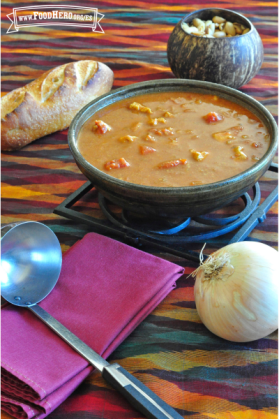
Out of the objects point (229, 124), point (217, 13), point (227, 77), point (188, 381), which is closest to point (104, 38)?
point (217, 13)

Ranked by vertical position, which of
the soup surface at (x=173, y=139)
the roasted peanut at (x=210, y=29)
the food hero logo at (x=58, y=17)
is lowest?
the soup surface at (x=173, y=139)

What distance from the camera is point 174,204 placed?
3.94 feet

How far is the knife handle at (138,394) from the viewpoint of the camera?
35.9 inches

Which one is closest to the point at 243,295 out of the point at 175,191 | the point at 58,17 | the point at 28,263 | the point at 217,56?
the point at 175,191

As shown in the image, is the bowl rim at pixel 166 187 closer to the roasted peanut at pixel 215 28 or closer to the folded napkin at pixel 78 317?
the folded napkin at pixel 78 317

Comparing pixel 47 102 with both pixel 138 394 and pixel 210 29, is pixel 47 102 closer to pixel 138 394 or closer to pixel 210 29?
pixel 210 29

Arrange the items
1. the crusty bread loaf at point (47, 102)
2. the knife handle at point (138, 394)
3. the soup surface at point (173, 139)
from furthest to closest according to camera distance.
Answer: the crusty bread loaf at point (47, 102), the soup surface at point (173, 139), the knife handle at point (138, 394)

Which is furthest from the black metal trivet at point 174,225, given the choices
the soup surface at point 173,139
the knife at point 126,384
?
the knife at point 126,384

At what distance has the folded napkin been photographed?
0.99 metres

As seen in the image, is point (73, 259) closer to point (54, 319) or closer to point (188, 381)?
point (54, 319)

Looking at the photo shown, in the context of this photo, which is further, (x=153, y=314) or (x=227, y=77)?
(x=227, y=77)

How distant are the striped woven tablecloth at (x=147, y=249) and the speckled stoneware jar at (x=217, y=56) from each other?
0.24 meters

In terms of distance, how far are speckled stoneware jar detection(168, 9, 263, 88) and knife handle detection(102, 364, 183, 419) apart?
1.46 m

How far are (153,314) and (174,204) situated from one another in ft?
1.06
